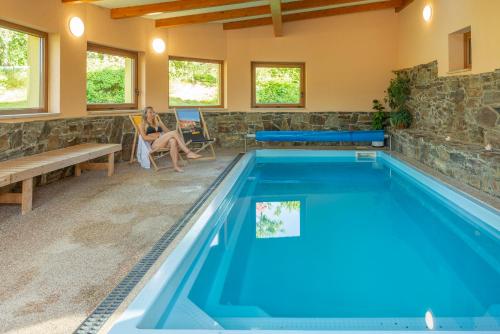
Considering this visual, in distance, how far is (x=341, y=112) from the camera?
945 cm

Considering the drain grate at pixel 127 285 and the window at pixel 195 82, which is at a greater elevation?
the window at pixel 195 82

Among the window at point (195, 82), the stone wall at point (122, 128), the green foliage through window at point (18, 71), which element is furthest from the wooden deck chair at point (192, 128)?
the green foliage through window at point (18, 71)

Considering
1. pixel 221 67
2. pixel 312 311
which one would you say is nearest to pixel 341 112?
pixel 221 67

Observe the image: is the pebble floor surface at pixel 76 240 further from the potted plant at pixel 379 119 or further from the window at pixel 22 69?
the potted plant at pixel 379 119

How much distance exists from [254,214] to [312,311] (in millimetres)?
2078

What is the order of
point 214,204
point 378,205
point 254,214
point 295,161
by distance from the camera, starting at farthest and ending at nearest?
point 295,161 → point 378,205 → point 254,214 → point 214,204

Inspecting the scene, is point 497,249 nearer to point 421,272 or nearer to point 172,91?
point 421,272

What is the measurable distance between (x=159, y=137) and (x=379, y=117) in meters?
4.79

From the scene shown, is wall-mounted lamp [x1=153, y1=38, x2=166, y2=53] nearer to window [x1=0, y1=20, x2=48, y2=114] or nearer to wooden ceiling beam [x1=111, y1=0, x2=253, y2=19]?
wooden ceiling beam [x1=111, y1=0, x2=253, y2=19]

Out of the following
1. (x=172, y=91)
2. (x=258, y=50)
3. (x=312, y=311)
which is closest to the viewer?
(x=312, y=311)

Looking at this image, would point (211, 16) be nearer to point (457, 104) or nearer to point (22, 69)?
point (22, 69)

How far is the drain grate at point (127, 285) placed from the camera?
1908 mm

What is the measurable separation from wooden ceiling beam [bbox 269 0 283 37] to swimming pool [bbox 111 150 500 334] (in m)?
2.97

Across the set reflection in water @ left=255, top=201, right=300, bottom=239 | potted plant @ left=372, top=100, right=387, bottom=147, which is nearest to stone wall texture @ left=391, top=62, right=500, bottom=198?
potted plant @ left=372, top=100, right=387, bottom=147
